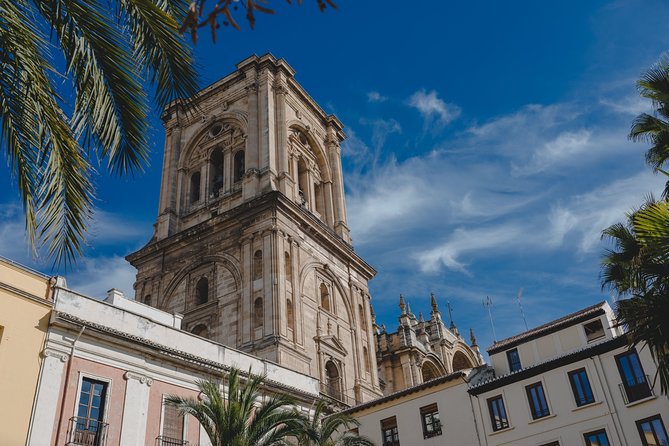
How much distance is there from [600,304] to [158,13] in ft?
75.3

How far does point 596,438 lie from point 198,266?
24.0 meters

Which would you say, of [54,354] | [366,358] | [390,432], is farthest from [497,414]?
[54,354]

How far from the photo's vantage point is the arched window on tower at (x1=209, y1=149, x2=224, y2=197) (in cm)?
4394

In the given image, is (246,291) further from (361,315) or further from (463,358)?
(463,358)

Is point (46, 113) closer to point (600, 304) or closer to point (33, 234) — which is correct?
point (33, 234)

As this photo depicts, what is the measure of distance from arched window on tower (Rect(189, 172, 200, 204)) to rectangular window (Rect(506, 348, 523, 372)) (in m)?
24.7

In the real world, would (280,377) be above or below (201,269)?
below

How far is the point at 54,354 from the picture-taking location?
752 inches

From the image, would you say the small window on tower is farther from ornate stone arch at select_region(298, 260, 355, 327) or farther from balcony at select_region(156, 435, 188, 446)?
balcony at select_region(156, 435, 188, 446)

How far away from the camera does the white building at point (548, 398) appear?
877 inches

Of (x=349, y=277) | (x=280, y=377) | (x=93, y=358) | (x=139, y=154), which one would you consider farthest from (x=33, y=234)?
(x=349, y=277)

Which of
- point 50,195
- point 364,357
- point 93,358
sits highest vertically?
point 364,357

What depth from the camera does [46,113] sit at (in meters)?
7.49

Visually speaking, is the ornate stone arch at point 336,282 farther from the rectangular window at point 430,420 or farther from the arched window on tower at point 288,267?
the rectangular window at point 430,420
